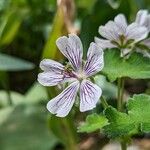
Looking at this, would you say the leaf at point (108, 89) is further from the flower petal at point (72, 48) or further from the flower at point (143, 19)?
the flower petal at point (72, 48)

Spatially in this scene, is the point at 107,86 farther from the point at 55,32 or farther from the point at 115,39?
the point at 115,39

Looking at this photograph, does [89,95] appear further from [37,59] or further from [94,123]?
[37,59]

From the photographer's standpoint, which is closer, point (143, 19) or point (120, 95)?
point (120, 95)

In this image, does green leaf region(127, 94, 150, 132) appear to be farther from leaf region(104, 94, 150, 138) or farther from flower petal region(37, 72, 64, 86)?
flower petal region(37, 72, 64, 86)

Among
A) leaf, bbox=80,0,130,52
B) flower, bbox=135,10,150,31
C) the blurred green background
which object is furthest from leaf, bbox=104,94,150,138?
leaf, bbox=80,0,130,52

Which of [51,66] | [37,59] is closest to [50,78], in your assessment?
[51,66]

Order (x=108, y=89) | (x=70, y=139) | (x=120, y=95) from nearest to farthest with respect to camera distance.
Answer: (x=120, y=95), (x=70, y=139), (x=108, y=89)

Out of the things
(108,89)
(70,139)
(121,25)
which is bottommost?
(70,139)
